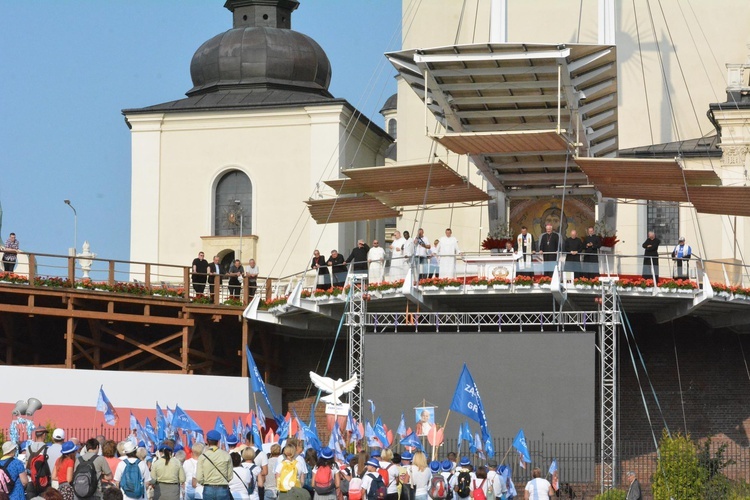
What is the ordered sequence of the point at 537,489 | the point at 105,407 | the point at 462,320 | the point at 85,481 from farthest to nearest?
the point at 462,320 < the point at 105,407 < the point at 537,489 < the point at 85,481

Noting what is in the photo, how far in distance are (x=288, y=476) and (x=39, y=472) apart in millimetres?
3474

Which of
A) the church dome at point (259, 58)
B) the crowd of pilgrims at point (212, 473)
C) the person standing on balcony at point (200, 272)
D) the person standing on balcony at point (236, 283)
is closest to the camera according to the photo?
the crowd of pilgrims at point (212, 473)

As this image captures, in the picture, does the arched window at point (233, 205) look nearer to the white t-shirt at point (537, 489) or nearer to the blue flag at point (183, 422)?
the blue flag at point (183, 422)

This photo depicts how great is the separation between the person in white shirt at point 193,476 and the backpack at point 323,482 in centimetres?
163

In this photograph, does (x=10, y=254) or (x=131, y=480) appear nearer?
(x=131, y=480)

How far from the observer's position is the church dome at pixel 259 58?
55.3m

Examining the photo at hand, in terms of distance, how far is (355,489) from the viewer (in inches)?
902

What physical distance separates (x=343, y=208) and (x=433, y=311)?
15.2 ft

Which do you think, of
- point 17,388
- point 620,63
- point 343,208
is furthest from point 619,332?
point 17,388

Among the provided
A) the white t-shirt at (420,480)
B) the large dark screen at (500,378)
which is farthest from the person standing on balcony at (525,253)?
the white t-shirt at (420,480)

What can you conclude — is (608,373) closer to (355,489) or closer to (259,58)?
(355,489)

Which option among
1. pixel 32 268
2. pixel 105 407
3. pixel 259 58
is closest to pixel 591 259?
pixel 105 407

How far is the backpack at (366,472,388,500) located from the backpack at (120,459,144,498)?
3211 mm

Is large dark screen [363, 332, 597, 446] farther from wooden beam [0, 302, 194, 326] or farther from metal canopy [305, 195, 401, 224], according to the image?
wooden beam [0, 302, 194, 326]
